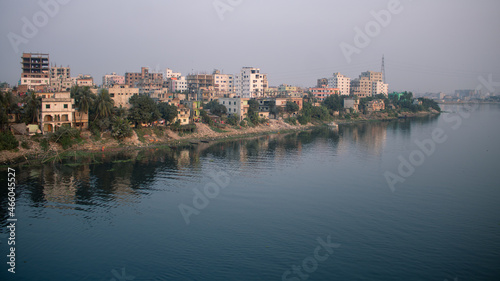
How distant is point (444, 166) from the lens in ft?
65.6

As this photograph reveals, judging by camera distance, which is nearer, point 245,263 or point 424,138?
point 245,263

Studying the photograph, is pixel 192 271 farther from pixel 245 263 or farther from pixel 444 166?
pixel 444 166

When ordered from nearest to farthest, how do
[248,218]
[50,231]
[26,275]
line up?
1. [26,275]
2. [50,231]
3. [248,218]

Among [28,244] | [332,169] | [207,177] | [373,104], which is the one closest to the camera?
[28,244]

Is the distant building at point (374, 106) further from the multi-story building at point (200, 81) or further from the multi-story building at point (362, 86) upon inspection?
the multi-story building at point (200, 81)

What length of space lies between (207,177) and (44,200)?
6.51 metres

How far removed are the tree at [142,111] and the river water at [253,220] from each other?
4278mm

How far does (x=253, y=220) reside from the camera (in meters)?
11.9

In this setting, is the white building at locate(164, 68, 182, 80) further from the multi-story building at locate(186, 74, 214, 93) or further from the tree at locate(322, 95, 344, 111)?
the tree at locate(322, 95, 344, 111)

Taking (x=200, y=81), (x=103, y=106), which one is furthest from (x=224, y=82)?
(x=103, y=106)

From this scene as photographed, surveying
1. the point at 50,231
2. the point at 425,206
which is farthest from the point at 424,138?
the point at 50,231

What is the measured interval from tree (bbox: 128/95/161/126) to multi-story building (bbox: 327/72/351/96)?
148 ft

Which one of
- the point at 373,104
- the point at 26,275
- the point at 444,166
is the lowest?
the point at 26,275

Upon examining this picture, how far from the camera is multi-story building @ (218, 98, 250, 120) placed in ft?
115
